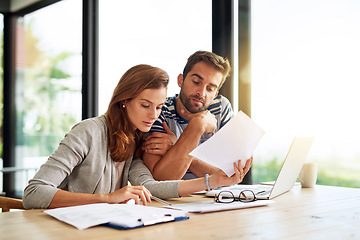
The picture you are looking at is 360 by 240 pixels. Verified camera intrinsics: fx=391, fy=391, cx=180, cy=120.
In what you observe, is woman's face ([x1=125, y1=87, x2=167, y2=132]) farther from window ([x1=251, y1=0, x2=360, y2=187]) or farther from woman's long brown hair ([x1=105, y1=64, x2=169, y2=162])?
window ([x1=251, y1=0, x2=360, y2=187])

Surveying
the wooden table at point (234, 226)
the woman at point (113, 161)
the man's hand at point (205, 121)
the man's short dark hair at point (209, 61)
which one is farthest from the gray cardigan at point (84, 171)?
the man's short dark hair at point (209, 61)

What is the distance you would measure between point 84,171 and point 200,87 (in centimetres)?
86

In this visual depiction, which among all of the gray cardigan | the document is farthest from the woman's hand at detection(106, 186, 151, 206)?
the gray cardigan

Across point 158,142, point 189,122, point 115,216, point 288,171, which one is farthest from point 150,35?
point 115,216

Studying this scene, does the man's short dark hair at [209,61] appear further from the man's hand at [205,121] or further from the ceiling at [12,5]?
the ceiling at [12,5]

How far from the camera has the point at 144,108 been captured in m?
1.79

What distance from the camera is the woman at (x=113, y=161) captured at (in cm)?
139

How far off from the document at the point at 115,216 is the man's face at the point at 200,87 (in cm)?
110

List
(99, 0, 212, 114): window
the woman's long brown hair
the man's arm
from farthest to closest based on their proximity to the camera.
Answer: (99, 0, 212, 114): window, the man's arm, the woman's long brown hair

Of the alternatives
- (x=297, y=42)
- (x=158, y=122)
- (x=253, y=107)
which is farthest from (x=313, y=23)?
(x=158, y=122)

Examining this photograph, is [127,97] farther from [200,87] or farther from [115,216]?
[115,216]

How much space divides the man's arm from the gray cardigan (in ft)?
0.30

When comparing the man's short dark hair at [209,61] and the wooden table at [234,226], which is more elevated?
the man's short dark hair at [209,61]

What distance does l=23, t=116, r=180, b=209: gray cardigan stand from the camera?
1.42 meters
